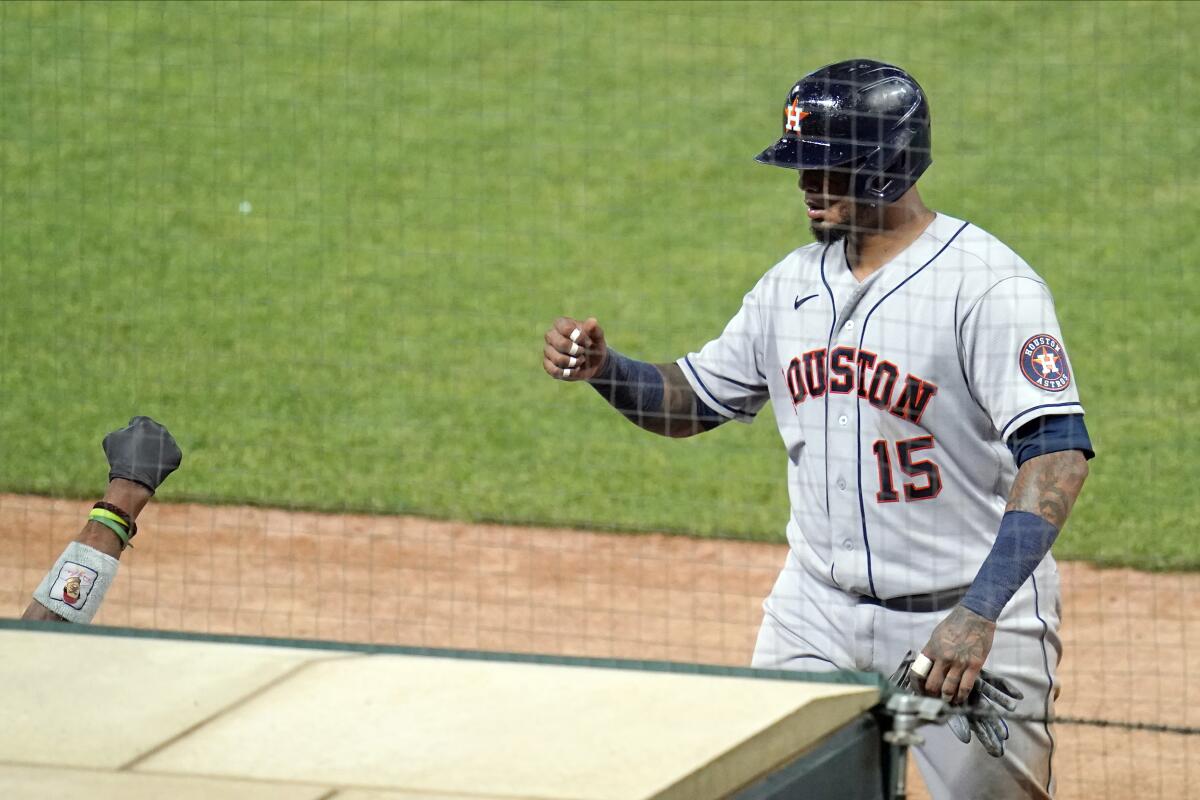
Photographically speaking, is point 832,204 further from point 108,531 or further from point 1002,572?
point 108,531

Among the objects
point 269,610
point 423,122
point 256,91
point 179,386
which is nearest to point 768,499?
point 269,610

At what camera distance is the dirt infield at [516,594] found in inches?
235

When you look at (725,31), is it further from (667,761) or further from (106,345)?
(667,761)

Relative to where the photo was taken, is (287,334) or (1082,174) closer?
(287,334)

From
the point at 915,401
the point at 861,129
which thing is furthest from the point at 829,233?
the point at 915,401

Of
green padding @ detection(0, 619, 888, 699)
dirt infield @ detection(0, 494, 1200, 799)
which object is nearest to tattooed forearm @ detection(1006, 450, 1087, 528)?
green padding @ detection(0, 619, 888, 699)

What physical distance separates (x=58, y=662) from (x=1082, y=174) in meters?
9.11

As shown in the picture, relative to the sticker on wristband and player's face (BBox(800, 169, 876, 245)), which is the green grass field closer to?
player's face (BBox(800, 169, 876, 245))

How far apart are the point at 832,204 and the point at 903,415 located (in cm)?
48

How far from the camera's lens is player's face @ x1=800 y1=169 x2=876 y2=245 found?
3.73 meters

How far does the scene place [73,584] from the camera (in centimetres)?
375

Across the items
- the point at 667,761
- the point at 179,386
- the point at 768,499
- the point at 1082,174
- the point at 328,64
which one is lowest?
the point at 667,761

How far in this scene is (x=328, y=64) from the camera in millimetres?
12242

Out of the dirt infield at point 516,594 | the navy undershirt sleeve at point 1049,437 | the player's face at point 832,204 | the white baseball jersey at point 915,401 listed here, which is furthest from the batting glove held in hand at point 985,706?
the dirt infield at point 516,594
